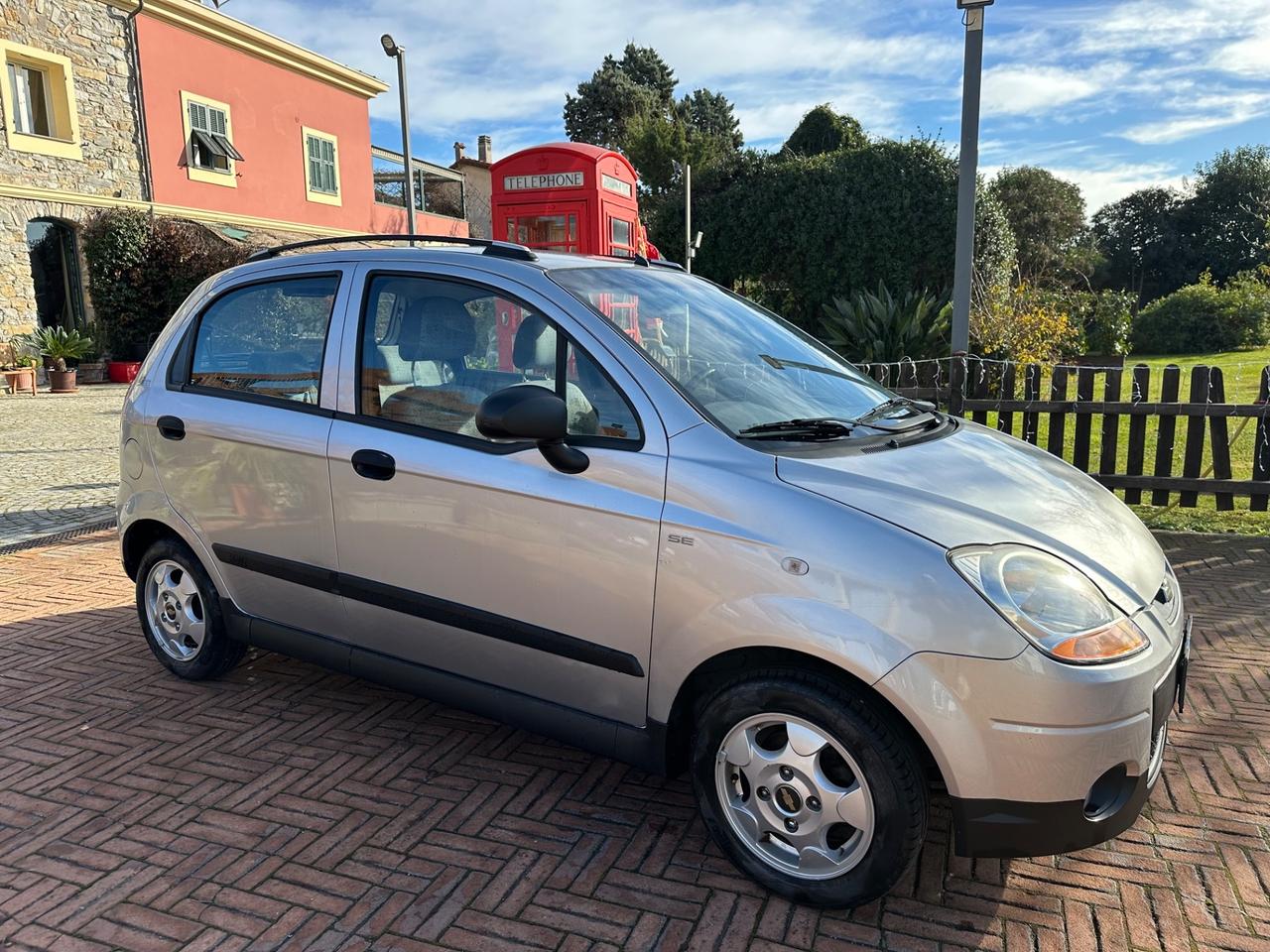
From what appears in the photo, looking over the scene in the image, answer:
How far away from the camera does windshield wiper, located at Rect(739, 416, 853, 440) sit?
2729mm

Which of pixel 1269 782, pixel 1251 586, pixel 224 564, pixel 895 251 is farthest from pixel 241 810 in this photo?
pixel 895 251

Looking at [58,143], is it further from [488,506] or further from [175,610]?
[488,506]

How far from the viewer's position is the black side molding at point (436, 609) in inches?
110

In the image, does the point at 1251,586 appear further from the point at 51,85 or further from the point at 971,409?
the point at 51,85

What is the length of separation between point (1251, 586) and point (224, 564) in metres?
5.47

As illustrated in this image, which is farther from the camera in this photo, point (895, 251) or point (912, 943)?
point (895, 251)

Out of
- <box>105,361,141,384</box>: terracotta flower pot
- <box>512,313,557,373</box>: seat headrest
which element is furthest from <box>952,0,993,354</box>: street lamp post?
<box>105,361,141,384</box>: terracotta flower pot

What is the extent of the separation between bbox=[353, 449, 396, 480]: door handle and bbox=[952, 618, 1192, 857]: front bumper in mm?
2044

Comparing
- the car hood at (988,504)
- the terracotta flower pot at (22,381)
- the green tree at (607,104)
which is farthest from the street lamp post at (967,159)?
the green tree at (607,104)

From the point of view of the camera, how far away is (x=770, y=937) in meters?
2.46

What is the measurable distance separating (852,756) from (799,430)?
0.97 meters

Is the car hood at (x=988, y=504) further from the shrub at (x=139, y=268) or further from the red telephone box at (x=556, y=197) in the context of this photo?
the shrub at (x=139, y=268)

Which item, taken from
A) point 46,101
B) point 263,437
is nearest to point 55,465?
point 263,437

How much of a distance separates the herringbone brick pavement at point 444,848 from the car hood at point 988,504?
919mm
